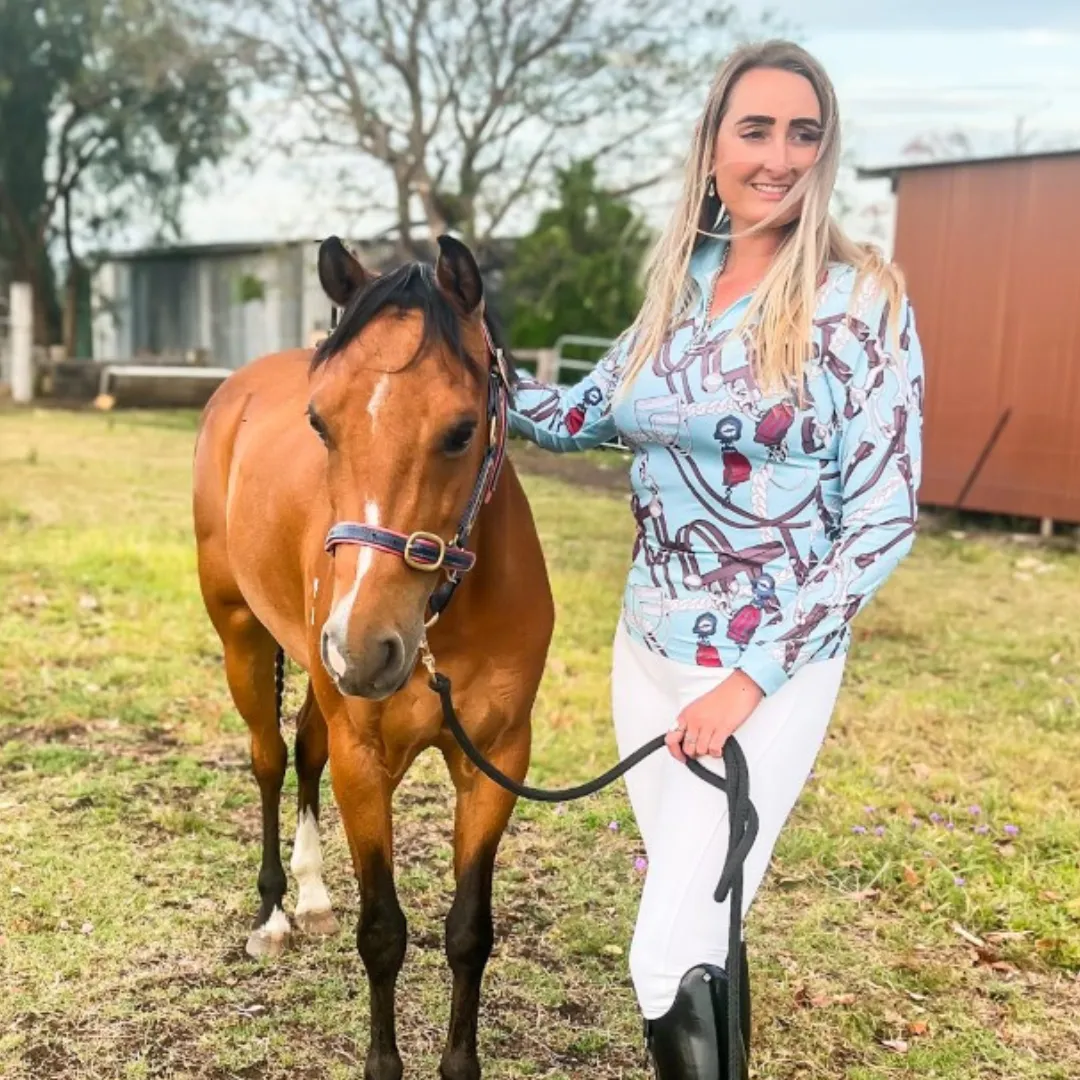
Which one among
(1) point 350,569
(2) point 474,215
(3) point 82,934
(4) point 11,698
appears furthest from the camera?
(2) point 474,215

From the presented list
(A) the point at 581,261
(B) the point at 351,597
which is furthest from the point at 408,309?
(A) the point at 581,261

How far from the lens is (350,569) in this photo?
1769mm

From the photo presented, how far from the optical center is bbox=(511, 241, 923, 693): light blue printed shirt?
1729 mm

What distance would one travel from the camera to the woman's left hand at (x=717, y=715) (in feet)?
5.78

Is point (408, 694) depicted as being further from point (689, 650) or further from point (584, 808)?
point (584, 808)

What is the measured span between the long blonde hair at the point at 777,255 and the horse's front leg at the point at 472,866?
91 centimetres

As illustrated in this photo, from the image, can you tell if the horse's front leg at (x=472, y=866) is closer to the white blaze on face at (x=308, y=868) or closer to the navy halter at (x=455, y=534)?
the navy halter at (x=455, y=534)

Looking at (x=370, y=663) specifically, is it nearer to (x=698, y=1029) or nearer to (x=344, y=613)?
(x=344, y=613)

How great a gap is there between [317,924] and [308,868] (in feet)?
0.50

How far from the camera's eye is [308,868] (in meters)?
3.24

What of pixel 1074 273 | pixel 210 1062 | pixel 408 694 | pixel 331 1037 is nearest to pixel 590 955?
pixel 331 1037

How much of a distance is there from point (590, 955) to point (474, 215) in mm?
17201

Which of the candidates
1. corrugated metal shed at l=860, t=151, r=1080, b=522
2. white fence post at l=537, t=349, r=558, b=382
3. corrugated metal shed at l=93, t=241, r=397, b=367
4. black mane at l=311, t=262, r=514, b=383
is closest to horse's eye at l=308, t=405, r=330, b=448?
black mane at l=311, t=262, r=514, b=383

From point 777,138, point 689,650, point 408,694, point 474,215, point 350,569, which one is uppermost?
point 474,215
